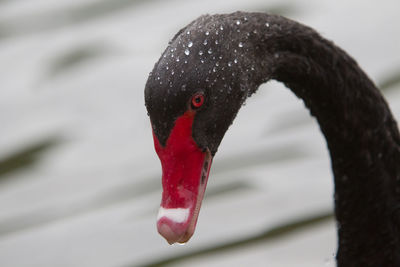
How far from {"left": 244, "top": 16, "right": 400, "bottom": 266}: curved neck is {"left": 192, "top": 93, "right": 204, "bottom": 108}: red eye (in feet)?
0.79

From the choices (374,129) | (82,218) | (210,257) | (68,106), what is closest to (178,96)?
(374,129)

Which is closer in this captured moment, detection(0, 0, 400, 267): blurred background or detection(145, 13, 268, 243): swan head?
detection(145, 13, 268, 243): swan head

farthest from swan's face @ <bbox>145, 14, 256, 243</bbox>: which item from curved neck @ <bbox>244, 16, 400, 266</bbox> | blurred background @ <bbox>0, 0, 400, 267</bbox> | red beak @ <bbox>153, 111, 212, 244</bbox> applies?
blurred background @ <bbox>0, 0, 400, 267</bbox>

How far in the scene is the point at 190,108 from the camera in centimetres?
314

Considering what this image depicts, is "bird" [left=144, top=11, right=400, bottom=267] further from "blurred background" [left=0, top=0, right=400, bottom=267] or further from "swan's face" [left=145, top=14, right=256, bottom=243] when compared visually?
"blurred background" [left=0, top=0, right=400, bottom=267]

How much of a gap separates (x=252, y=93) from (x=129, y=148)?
227cm

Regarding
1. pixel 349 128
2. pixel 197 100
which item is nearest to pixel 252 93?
pixel 197 100

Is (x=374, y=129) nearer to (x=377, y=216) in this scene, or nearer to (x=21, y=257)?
(x=377, y=216)

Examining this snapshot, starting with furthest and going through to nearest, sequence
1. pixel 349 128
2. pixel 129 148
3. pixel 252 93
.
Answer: pixel 129 148, pixel 349 128, pixel 252 93

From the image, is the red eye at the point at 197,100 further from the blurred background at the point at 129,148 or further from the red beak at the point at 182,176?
the blurred background at the point at 129,148

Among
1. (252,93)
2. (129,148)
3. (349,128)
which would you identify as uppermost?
(252,93)

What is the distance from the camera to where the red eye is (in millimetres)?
3126

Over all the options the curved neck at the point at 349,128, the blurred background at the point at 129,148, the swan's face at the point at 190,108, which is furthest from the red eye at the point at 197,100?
the blurred background at the point at 129,148

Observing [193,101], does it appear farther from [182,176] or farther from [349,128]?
[349,128]
